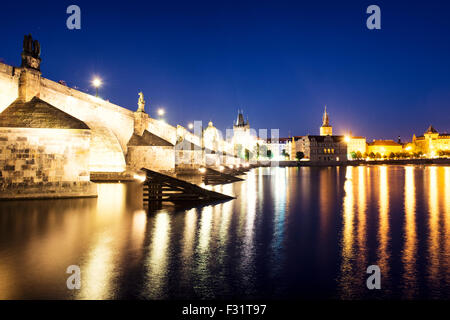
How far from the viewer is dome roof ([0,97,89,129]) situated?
16.5 metres

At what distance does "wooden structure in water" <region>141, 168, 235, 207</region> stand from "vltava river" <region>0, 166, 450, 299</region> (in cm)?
182

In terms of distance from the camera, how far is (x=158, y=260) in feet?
24.0

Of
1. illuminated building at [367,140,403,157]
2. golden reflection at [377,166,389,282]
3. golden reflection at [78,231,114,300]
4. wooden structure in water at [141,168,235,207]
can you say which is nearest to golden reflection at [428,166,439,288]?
golden reflection at [377,166,389,282]

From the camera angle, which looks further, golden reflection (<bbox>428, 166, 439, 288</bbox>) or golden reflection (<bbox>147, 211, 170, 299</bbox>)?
golden reflection (<bbox>428, 166, 439, 288</bbox>)

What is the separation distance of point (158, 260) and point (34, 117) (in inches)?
515

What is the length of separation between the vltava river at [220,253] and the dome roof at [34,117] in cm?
421

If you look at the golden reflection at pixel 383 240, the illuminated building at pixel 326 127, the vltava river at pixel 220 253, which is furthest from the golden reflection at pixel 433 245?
the illuminated building at pixel 326 127

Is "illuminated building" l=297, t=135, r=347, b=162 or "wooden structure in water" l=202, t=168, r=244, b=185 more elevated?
"illuminated building" l=297, t=135, r=347, b=162

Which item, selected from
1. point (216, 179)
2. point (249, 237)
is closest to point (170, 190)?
point (249, 237)

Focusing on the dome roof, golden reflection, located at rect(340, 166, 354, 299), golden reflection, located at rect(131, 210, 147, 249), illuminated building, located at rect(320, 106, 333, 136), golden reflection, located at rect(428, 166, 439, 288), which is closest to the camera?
golden reflection, located at rect(340, 166, 354, 299)

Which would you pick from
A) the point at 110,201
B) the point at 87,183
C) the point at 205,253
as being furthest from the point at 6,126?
the point at 205,253

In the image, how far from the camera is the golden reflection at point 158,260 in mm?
5672

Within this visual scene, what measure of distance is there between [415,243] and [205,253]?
18.0ft

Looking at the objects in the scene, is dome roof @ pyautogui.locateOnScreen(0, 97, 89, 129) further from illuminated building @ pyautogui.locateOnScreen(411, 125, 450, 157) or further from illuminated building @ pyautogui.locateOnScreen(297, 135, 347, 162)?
illuminated building @ pyautogui.locateOnScreen(411, 125, 450, 157)
